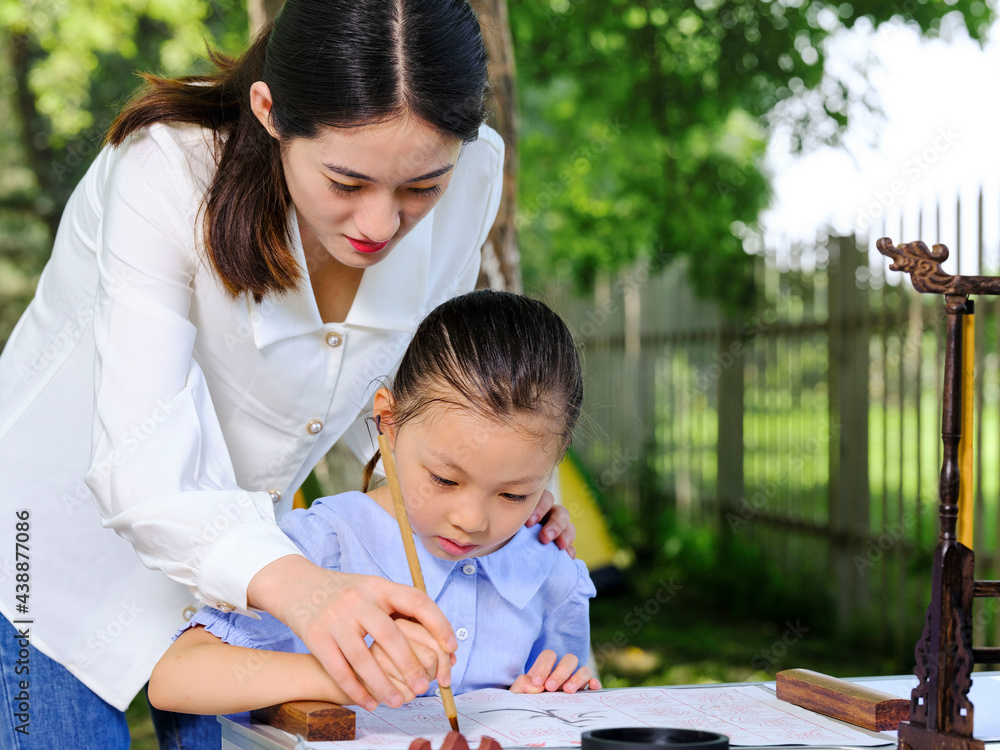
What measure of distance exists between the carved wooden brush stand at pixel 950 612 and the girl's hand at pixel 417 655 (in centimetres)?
51

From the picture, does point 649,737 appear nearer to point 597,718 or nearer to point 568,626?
point 597,718

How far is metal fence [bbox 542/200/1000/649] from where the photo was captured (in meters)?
4.94

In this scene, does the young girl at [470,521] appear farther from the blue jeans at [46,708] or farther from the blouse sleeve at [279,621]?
the blue jeans at [46,708]

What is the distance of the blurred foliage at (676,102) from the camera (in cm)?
516

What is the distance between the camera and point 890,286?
507cm

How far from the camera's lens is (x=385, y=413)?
1.62m

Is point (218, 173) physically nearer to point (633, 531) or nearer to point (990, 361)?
point (990, 361)

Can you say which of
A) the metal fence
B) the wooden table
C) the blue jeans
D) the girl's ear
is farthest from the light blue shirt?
the metal fence

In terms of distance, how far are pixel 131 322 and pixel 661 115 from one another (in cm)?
480

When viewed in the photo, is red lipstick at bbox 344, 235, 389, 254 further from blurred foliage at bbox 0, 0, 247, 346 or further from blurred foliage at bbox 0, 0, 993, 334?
blurred foliage at bbox 0, 0, 247, 346

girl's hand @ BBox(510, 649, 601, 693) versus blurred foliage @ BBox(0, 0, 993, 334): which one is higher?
blurred foliage @ BBox(0, 0, 993, 334)

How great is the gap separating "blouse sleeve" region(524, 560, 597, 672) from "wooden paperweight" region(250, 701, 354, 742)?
23.7 inches

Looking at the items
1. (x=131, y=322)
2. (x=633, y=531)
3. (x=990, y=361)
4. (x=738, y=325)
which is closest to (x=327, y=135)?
(x=131, y=322)

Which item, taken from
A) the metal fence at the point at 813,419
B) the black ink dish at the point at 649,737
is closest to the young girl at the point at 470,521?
the black ink dish at the point at 649,737
